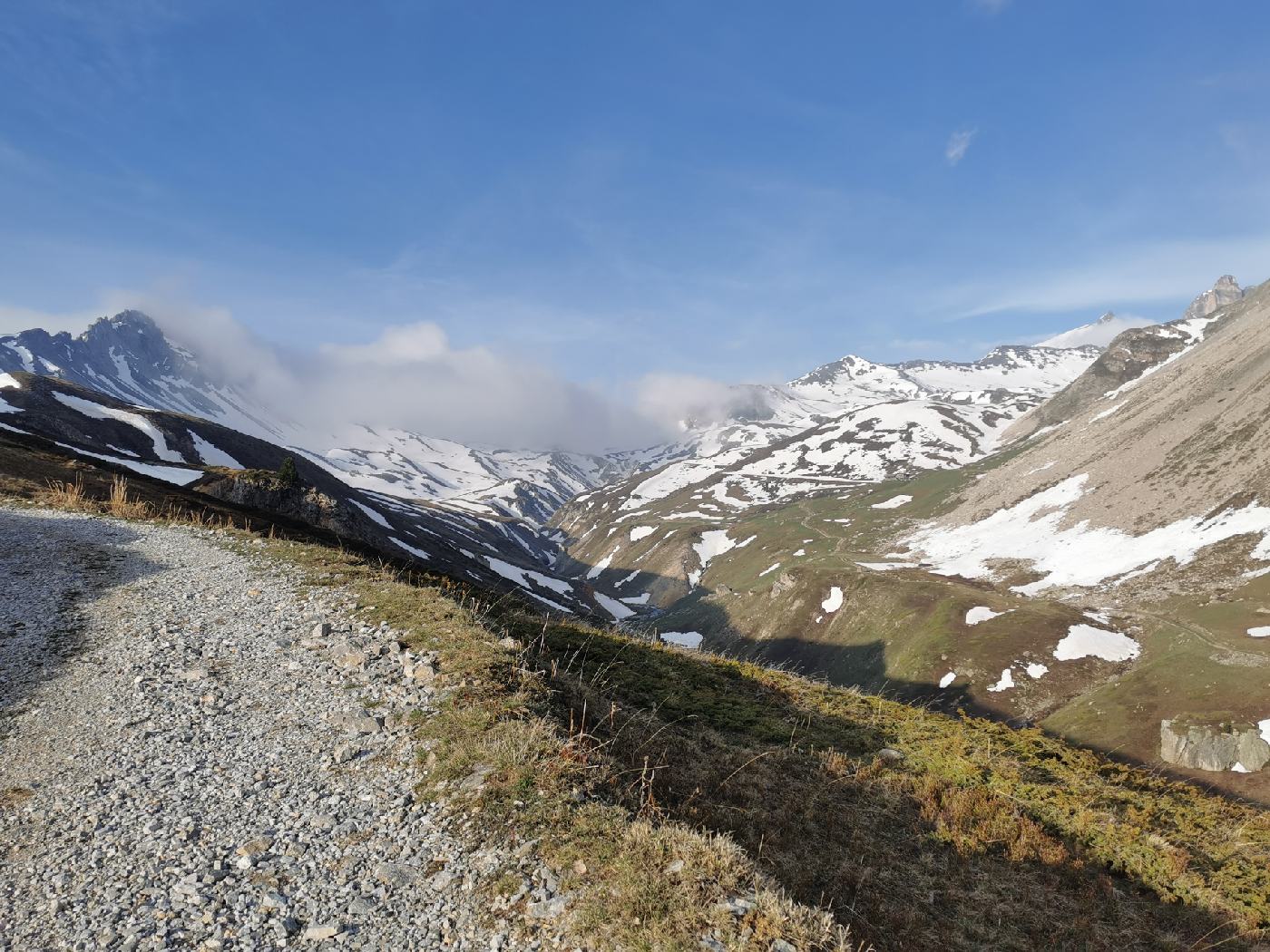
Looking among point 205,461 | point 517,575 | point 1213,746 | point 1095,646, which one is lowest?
point 517,575

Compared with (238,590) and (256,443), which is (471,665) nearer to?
(238,590)

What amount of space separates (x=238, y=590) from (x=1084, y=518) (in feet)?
538

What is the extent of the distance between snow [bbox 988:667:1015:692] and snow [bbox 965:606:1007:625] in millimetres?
15159

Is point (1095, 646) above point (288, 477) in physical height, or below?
above

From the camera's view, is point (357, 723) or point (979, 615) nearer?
point (357, 723)

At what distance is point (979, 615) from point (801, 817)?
3854 inches

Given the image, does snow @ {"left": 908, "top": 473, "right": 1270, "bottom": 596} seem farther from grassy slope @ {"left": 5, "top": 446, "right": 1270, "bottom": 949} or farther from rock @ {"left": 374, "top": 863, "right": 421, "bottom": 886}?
rock @ {"left": 374, "top": 863, "right": 421, "bottom": 886}

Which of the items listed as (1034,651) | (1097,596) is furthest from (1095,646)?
(1097,596)

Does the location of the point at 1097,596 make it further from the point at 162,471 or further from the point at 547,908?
the point at 162,471

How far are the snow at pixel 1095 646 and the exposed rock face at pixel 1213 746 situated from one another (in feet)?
63.8

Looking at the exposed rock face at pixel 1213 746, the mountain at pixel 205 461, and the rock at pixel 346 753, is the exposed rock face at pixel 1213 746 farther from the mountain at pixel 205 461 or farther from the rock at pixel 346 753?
the mountain at pixel 205 461

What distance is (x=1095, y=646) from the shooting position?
78.6 m

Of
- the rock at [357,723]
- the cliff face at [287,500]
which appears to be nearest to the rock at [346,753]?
the rock at [357,723]

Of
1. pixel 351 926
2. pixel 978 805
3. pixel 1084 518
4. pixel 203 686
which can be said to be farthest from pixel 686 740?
pixel 1084 518
